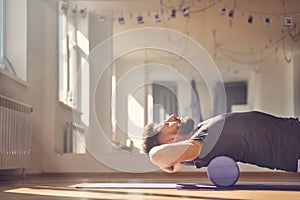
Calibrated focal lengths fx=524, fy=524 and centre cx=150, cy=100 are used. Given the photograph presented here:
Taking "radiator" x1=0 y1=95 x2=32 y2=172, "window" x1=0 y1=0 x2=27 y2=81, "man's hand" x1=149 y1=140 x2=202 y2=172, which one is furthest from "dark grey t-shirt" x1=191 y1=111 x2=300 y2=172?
"window" x1=0 y1=0 x2=27 y2=81

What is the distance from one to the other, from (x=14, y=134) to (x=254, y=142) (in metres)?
1.67

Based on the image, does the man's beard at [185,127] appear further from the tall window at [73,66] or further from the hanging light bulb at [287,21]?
the hanging light bulb at [287,21]

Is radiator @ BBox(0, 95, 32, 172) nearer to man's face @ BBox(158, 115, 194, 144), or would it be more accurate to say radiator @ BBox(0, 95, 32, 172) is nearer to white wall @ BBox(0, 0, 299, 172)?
white wall @ BBox(0, 0, 299, 172)

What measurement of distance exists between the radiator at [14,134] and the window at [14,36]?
0.36 metres

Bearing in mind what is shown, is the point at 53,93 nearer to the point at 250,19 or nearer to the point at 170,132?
the point at 250,19

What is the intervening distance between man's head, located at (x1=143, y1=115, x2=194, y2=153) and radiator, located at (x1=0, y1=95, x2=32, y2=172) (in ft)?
3.39

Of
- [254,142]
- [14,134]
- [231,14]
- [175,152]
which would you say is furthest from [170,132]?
[231,14]

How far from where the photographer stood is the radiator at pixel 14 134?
9.99 ft

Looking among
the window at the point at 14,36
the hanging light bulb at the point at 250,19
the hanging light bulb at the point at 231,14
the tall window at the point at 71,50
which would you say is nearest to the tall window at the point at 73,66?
the tall window at the point at 71,50

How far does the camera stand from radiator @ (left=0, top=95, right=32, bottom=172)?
3045 mm

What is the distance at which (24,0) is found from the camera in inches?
154

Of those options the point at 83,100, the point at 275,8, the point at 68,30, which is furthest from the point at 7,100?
the point at 275,8

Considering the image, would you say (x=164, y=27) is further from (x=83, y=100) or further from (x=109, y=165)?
(x=109, y=165)

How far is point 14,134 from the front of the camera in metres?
3.28
